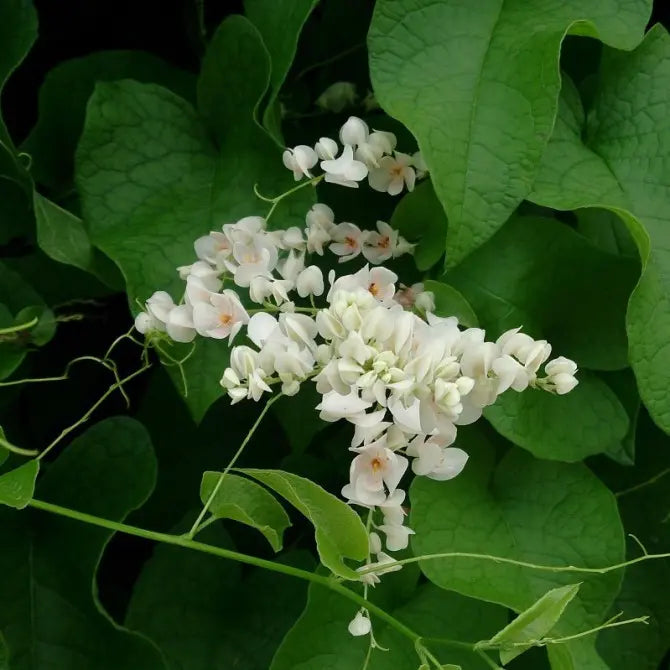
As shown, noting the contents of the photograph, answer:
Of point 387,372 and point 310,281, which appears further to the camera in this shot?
point 310,281

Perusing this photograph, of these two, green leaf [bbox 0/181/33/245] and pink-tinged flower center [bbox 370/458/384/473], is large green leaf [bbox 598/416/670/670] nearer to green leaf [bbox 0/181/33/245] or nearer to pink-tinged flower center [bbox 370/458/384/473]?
pink-tinged flower center [bbox 370/458/384/473]

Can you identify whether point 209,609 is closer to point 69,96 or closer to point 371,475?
point 371,475

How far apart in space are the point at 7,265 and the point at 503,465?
432 millimetres

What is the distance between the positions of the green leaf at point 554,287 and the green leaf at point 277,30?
7.1 inches

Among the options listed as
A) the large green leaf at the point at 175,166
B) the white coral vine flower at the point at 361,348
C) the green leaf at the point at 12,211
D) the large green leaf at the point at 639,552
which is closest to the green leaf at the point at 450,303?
the white coral vine flower at the point at 361,348

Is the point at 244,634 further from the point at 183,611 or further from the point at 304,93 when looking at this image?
the point at 304,93

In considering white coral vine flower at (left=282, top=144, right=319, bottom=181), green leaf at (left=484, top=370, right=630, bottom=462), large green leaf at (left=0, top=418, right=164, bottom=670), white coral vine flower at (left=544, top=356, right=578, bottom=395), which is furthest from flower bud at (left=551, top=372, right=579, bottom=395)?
large green leaf at (left=0, top=418, right=164, bottom=670)

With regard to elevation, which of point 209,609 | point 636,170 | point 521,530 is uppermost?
point 636,170

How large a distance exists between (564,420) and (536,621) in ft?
0.69

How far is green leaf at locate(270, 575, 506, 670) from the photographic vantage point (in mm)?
606

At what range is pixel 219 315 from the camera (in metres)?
0.54

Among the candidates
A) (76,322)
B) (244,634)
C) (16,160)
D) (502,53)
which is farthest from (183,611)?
(502,53)

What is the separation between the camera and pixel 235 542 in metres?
0.79

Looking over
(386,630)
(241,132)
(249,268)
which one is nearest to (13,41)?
(241,132)
